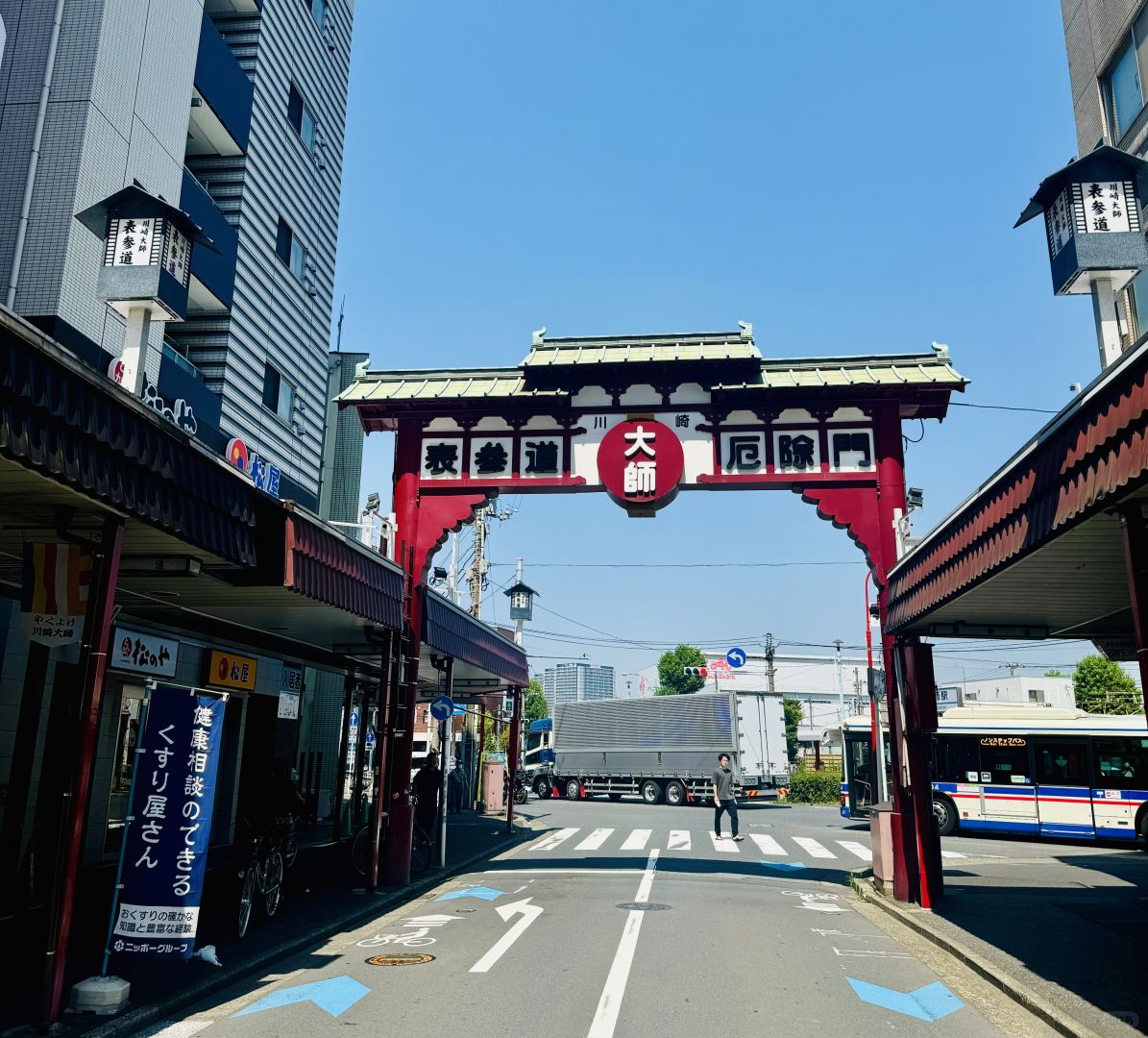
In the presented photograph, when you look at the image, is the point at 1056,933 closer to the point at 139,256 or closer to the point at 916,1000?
the point at 916,1000

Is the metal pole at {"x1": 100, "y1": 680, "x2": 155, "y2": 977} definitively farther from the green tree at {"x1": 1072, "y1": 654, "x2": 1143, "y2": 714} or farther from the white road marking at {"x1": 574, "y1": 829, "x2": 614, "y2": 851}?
the green tree at {"x1": 1072, "y1": 654, "x2": 1143, "y2": 714}

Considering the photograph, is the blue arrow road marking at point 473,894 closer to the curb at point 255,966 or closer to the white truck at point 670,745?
the curb at point 255,966

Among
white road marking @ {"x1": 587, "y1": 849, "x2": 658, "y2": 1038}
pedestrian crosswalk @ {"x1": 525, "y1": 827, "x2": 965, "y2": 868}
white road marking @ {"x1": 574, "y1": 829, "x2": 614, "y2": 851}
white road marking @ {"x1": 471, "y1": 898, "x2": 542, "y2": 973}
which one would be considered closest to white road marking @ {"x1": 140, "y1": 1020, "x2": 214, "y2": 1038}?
→ white road marking @ {"x1": 471, "y1": 898, "x2": 542, "y2": 973}

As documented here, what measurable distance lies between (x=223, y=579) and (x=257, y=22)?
16.7m

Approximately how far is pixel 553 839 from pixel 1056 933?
545 inches

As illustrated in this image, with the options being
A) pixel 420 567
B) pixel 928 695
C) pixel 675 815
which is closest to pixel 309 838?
pixel 420 567

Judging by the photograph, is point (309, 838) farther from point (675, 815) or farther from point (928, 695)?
point (928, 695)

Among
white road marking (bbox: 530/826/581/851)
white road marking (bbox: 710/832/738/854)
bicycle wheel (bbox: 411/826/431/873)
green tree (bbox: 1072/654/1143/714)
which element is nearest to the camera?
bicycle wheel (bbox: 411/826/431/873)

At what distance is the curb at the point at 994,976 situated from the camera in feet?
22.6

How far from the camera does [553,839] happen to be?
22.7 metres

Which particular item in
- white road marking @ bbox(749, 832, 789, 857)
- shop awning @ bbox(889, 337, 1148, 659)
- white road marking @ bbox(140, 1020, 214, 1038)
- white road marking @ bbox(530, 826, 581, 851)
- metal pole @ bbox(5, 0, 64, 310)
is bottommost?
white road marking @ bbox(530, 826, 581, 851)

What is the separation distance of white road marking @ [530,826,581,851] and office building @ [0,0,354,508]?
1002 centimetres

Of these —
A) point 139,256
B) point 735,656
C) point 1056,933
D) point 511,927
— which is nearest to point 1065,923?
point 1056,933

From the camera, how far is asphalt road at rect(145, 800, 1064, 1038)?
7.19 meters
